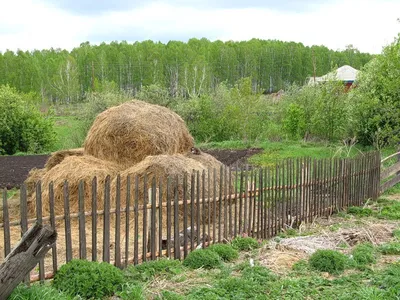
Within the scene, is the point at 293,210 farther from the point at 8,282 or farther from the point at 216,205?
the point at 8,282

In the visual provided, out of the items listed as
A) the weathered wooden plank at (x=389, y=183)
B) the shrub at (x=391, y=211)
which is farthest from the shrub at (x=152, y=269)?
the weathered wooden plank at (x=389, y=183)

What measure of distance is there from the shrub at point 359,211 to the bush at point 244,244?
4.34 metres

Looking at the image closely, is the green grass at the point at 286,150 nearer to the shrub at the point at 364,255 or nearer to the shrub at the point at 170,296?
the shrub at the point at 364,255

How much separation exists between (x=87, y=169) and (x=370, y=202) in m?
7.47

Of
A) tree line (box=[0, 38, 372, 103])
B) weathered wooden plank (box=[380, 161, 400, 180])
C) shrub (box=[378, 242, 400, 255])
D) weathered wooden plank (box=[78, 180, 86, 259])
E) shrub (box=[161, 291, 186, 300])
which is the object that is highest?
tree line (box=[0, 38, 372, 103])

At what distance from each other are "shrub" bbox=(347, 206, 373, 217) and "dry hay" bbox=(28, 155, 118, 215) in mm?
5626

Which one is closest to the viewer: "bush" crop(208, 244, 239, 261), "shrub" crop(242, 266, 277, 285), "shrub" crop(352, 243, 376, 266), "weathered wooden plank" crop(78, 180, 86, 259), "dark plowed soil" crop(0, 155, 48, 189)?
"shrub" crop(242, 266, 277, 285)

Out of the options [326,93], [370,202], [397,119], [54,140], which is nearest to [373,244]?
[370,202]

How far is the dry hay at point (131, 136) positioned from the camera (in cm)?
1169

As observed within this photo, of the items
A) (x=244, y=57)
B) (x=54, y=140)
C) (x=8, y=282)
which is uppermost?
(x=244, y=57)

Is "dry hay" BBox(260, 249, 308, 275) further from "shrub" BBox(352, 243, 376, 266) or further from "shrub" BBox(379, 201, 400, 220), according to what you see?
"shrub" BBox(379, 201, 400, 220)

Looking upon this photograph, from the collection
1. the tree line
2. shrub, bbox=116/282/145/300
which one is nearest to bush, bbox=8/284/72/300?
shrub, bbox=116/282/145/300

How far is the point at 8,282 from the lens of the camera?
14.1 ft

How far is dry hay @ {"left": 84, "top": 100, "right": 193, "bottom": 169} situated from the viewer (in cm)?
1169
